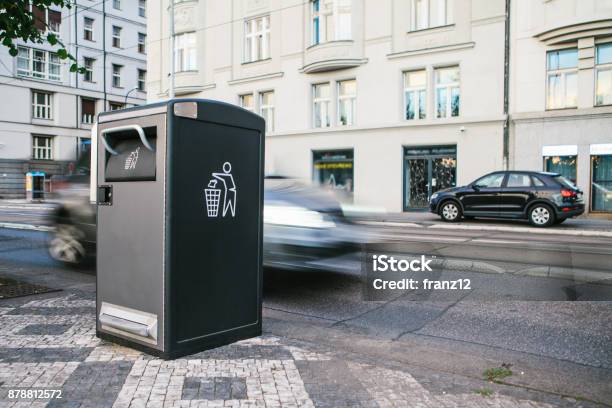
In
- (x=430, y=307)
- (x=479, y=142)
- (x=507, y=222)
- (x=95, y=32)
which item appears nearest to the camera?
(x=430, y=307)

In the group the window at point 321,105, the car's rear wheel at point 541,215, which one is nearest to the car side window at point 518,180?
the car's rear wheel at point 541,215

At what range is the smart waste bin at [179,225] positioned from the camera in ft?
12.5

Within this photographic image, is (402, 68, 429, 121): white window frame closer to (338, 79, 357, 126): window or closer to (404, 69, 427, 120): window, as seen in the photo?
(404, 69, 427, 120): window

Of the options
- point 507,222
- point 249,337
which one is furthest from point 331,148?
point 249,337

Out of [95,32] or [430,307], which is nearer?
[430,307]

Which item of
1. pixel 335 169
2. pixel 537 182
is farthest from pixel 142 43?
pixel 537 182

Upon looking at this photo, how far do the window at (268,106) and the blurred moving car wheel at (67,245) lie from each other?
778 inches

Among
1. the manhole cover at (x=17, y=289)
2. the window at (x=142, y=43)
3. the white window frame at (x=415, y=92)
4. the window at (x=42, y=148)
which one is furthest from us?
the window at (x=142, y=43)

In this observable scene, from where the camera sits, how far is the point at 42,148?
157 ft

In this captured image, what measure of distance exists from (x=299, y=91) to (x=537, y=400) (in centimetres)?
2444

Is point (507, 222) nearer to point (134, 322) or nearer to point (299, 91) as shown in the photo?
point (299, 91)

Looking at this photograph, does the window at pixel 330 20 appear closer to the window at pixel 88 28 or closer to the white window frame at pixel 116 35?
the window at pixel 88 28

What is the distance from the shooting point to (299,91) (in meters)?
26.8

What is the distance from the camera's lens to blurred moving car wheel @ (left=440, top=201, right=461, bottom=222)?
17562 millimetres
